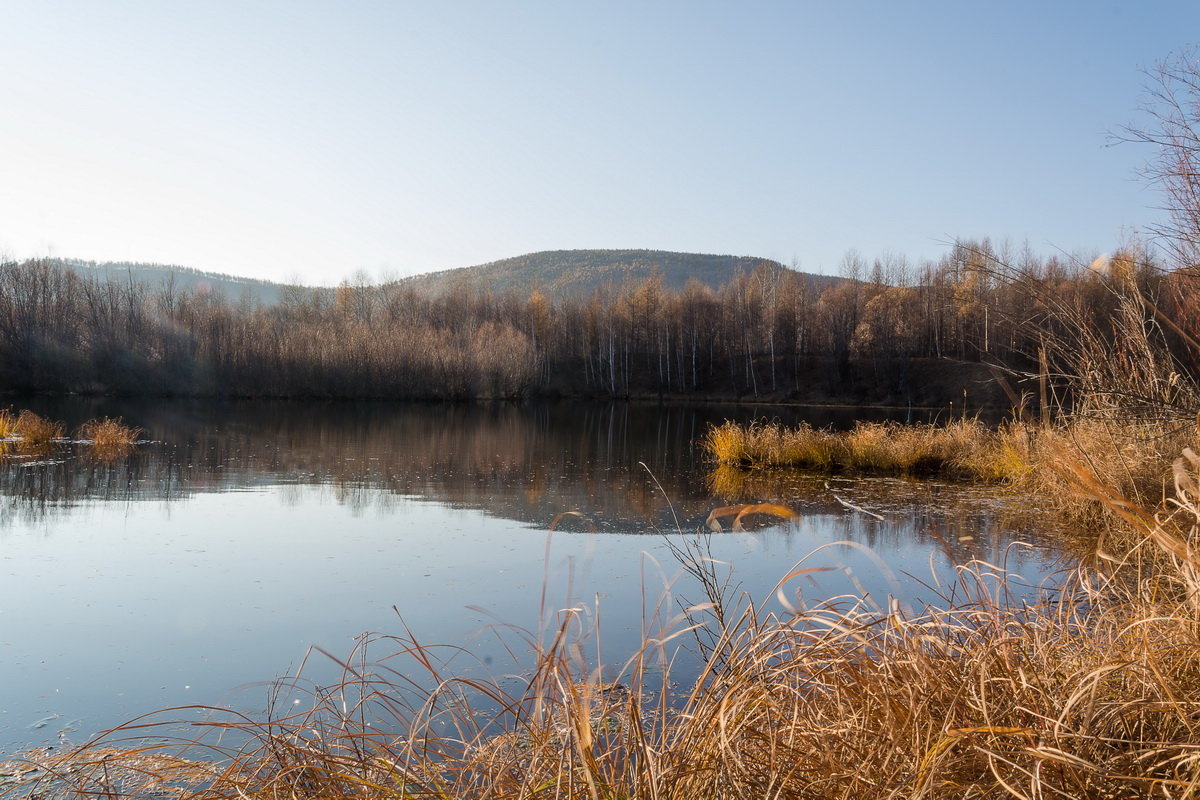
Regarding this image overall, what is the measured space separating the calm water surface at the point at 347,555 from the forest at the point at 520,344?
24770mm

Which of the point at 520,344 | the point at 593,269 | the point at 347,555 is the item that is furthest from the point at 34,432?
the point at 593,269

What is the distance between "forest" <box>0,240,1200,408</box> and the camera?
1912 inches

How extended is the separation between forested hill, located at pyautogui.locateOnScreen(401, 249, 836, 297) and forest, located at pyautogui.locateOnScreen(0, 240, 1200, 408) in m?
59.0

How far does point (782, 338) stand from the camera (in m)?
67.4

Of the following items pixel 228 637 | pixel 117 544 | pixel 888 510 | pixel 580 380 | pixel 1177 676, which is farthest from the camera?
pixel 580 380

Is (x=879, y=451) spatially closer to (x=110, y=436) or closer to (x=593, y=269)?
(x=110, y=436)

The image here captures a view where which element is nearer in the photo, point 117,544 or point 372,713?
point 372,713

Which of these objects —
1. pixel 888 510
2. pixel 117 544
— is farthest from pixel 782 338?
pixel 117 544

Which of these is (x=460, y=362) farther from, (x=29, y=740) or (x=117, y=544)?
(x=29, y=740)

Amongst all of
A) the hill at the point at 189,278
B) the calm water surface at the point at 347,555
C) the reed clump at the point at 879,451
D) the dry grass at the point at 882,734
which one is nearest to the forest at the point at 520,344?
the reed clump at the point at 879,451

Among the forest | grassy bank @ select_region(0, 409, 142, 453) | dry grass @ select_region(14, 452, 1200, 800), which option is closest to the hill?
the forest

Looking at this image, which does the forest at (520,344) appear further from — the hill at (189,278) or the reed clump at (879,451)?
the hill at (189,278)

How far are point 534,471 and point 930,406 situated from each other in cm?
4455

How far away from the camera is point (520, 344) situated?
54969 mm
